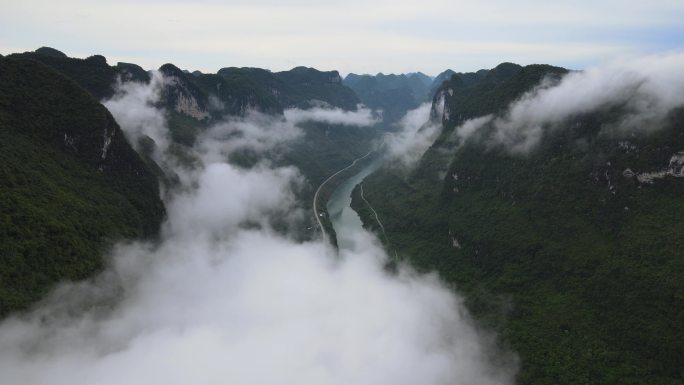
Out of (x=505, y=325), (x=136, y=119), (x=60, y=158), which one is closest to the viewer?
(x=505, y=325)

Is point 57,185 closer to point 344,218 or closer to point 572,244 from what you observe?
point 572,244

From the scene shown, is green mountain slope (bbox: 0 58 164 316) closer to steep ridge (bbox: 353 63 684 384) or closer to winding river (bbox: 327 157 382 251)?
winding river (bbox: 327 157 382 251)

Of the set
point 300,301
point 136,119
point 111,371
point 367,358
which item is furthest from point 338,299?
point 136,119

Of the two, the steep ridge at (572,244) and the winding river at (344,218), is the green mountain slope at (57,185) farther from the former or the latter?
the steep ridge at (572,244)

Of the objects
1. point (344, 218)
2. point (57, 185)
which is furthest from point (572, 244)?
point (57, 185)

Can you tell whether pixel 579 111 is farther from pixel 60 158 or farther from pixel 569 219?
pixel 60 158

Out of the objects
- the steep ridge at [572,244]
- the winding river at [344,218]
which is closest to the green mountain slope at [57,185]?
the winding river at [344,218]

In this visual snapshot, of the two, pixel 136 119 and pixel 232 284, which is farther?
pixel 136 119
